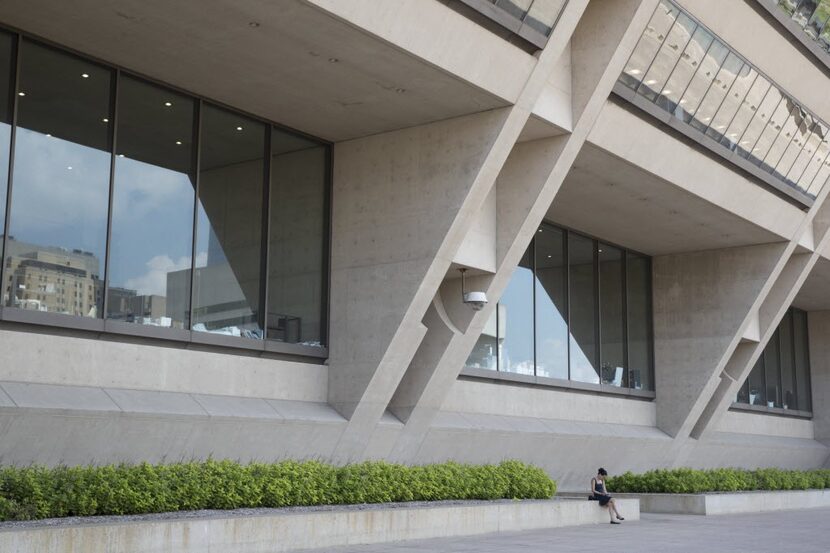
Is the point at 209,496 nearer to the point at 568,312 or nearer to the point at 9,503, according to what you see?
the point at 9,503

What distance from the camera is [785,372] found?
4291 cm

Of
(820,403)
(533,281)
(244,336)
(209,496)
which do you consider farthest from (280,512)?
(820,403)

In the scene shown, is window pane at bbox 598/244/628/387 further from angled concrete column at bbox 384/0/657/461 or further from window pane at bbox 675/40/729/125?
angled concrete column at bbox 384/0/657/461

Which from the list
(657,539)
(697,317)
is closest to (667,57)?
(657,539)

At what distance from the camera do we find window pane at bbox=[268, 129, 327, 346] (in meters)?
21.3

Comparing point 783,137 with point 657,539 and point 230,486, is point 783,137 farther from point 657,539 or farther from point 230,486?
point 230,486

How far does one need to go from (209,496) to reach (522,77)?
9597mm

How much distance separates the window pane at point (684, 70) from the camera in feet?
78.0

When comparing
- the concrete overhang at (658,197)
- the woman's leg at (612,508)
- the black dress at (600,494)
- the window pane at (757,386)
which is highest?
the concrete overhang at (658,197)

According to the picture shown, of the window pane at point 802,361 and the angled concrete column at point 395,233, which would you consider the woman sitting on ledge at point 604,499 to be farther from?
the window pane at point 802,361

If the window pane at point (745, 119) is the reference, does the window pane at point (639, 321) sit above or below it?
below

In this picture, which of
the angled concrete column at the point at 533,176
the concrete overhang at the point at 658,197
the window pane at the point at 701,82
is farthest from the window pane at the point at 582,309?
the angled concrete column at the point at 533,176

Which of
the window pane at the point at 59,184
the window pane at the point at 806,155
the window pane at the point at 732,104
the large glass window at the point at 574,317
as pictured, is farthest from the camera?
the window pane at the point at 806,155

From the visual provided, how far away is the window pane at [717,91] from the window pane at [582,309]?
6428mm
